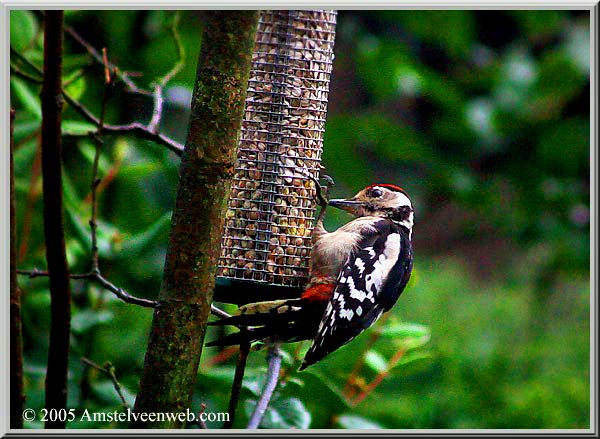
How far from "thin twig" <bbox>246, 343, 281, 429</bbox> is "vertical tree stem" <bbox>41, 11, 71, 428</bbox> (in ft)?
1.51

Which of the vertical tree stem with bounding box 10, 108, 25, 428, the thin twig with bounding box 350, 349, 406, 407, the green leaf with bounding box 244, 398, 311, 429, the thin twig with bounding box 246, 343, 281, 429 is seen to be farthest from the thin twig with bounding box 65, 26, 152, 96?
the thin twig with bounding box 350, 349, 406, 407

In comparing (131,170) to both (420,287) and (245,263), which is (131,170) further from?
(420,287)

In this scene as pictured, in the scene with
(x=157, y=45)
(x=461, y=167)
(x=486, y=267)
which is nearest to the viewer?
(x=157, y=45)

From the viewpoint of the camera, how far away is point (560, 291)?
17.8 ft

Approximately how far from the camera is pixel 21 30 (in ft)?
7.08

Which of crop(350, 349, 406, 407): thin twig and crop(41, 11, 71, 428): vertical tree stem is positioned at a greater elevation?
crop(41, 11, 71, 428): vertical tree stem

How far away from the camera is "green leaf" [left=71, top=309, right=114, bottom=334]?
2.11m

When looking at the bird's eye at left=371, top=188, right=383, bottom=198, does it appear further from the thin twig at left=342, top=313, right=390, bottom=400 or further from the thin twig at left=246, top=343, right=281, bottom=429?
the thin twig at left=246, top=343, right=281, bottom=429

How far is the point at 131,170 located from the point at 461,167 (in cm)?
242

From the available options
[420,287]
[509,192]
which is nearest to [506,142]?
[509,192]

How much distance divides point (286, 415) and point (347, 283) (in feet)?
1.27

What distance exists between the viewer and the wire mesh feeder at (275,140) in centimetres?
210

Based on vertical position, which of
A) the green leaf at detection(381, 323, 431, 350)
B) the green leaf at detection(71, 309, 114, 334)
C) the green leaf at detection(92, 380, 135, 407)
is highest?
the green leaf at detection(381, 323, 431, 350)

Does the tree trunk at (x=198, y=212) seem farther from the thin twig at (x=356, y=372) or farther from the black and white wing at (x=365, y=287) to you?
the thin twig at (x=356, y=372)
